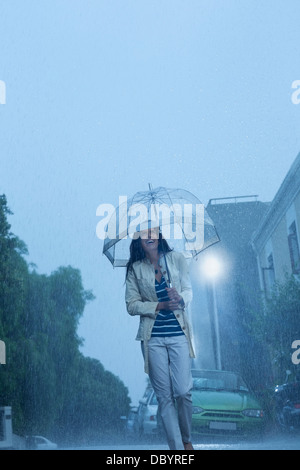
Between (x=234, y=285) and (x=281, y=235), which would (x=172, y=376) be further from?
(x=234, y=285)

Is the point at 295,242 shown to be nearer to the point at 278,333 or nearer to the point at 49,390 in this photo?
the point at 278,333

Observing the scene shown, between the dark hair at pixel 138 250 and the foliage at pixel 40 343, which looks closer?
the dark hair at pixel 138 250

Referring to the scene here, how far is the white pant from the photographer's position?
4.80 m

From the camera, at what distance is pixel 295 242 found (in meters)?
16.9

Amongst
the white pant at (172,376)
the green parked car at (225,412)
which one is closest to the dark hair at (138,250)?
the white pant at (172,376)

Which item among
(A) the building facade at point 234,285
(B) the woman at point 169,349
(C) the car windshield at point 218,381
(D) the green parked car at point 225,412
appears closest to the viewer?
(B) the woman at point 169,349

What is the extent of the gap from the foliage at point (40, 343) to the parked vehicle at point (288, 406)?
9818mm

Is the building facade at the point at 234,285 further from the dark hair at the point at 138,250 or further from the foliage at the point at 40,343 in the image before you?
the dark hair at the point at 138,250

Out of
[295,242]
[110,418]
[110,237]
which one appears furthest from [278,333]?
[110,418]

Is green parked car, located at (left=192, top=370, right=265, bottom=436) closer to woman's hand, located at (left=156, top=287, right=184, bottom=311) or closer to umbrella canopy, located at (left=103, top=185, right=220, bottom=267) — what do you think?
umbrella canopy, located at (left=103, top=185, right=220, bottom=267)

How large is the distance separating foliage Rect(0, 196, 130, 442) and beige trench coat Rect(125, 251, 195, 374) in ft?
42.6

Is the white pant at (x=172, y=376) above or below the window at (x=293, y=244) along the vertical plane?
below

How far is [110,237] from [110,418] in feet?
123

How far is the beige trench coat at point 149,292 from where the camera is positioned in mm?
4855
